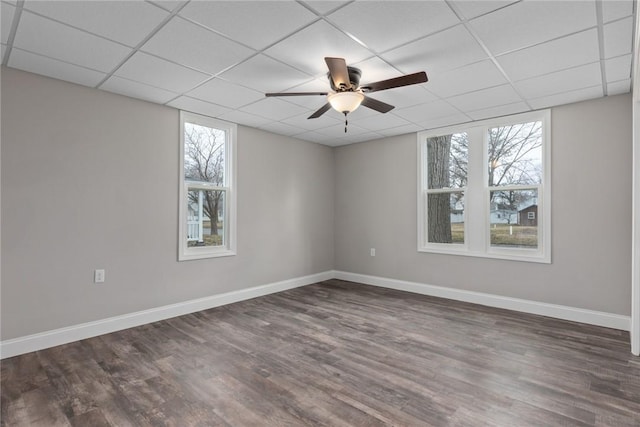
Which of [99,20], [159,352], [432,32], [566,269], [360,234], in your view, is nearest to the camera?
[99,20]

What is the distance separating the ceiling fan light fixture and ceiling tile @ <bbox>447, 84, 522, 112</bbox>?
141 centimetres

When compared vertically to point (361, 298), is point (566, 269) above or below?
above

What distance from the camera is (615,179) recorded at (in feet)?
11.6

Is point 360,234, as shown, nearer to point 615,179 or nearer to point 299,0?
point 615,179

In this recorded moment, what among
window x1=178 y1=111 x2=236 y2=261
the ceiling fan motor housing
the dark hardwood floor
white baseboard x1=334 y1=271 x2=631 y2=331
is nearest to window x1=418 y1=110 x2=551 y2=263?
white baseboard x1=334 y1=271 x2=631 y2=331

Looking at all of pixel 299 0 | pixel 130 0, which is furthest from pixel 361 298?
pixel 130 0

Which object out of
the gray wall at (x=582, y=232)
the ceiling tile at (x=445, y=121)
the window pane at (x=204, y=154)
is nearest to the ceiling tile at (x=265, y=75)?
the window pane at (x=204, y=154)

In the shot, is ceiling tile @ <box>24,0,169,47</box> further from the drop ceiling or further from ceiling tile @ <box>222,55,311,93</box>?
ceiling tile @ <box>222,55,311,93</box>

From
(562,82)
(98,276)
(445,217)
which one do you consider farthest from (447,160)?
(98,276)

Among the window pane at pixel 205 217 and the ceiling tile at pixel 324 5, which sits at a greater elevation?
the ceiling tile at pixel 324 5

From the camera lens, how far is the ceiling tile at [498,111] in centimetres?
387

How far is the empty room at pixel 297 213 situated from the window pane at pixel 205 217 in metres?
0.03

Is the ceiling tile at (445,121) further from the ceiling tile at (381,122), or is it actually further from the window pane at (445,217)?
the window pane at (445,217)

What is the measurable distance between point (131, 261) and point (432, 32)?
3612 millimetres
